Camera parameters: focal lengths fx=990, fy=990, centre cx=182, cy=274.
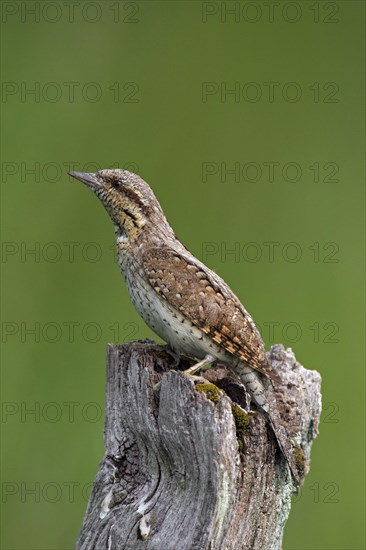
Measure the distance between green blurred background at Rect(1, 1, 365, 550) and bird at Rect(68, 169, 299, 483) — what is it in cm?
179

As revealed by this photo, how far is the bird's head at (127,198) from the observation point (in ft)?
16.8

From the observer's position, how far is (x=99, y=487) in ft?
13.1

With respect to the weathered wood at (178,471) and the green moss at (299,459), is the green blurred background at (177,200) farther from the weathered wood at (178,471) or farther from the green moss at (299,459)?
the weathered wood at (178,471)

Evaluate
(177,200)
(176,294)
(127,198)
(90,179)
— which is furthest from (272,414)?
(177,200)

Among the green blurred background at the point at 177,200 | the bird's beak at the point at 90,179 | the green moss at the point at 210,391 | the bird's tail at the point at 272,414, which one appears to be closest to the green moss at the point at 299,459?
the bird's tail at the point at 272,414

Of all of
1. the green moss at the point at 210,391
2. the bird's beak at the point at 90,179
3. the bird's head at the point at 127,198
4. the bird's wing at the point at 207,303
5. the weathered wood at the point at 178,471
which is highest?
the bird's beak at the point at 90,179

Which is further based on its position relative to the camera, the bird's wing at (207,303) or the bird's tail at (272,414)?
the bird's wing at (207,303)

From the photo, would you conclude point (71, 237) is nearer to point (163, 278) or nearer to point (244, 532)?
point (163, 278)

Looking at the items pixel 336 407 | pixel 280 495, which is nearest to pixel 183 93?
pixel 336 407

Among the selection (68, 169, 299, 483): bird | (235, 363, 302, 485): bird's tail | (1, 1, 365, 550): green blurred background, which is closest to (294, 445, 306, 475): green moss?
(235, 363, 302, 485): bird's tail

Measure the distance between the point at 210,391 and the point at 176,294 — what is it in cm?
107

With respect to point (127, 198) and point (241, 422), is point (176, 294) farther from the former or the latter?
point (241, 422)

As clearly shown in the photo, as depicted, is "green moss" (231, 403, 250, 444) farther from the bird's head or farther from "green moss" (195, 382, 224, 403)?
the bird's head

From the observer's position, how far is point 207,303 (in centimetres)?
476
